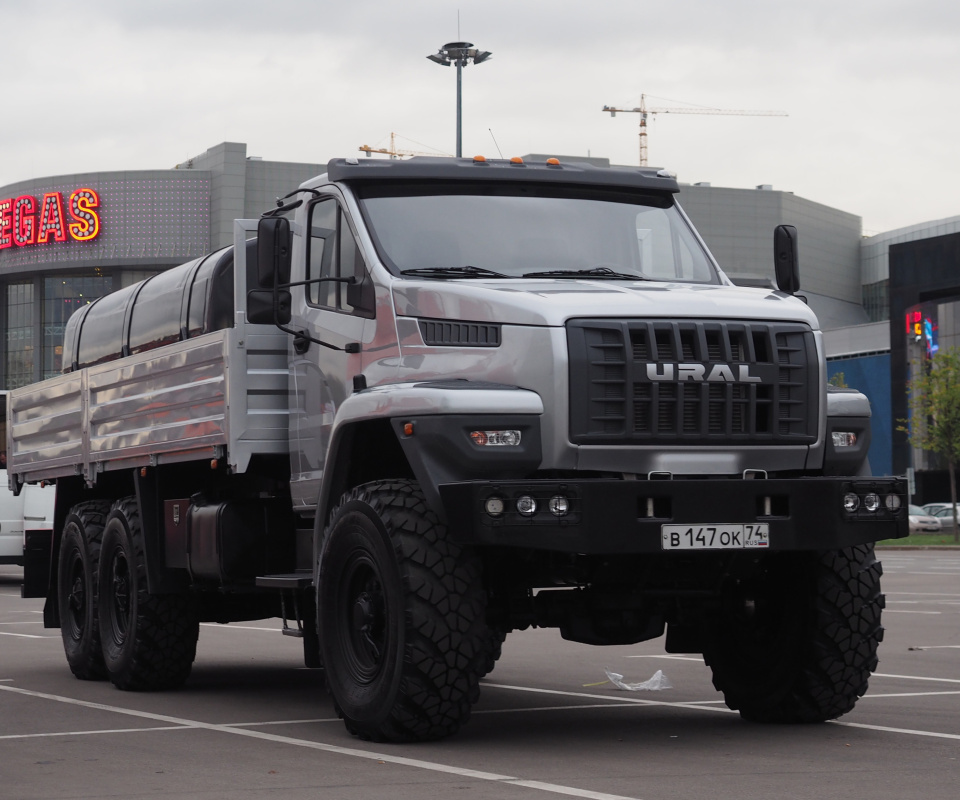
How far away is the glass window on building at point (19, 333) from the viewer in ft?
282

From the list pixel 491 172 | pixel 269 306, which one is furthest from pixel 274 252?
pixel 491 172

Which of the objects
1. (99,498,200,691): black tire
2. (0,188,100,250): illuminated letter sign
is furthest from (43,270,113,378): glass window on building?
(99,498,200,691): black tire

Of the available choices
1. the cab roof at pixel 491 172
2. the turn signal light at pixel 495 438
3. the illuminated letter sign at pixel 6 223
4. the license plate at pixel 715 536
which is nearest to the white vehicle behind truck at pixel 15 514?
the cab roof at pixel 491 172

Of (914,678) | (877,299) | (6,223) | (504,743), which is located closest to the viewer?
(504,743)

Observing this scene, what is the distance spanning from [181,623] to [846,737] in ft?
16.2

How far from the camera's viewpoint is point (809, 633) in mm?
9102

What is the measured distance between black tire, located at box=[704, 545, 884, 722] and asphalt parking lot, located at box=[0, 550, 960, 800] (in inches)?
6.1

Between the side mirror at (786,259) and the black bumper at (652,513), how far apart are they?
6.43ft

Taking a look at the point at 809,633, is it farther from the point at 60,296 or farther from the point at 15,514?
the point at 60,296

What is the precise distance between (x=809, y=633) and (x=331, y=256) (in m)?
3.35

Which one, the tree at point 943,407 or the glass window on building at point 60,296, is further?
the glass window on building at point 60,296

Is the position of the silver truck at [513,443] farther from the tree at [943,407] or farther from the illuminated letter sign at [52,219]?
the illuminated letter sign at [52,219]

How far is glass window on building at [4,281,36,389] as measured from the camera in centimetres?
8606

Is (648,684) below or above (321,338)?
below
